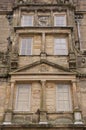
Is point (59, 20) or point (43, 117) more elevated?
point (59, 20)

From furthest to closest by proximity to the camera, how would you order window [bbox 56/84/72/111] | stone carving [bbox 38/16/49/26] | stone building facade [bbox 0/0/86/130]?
stone carving [bbox 38/16/49/26]
window [bbox 56/84/72/111]
stone building facade [bbox 0/0/86/130]

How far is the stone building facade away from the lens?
13844mm

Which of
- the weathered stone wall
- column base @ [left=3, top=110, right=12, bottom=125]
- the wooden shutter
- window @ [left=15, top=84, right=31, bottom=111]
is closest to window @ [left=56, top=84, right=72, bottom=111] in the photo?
window @ [left=15, top=84, right=31, bottom=111]

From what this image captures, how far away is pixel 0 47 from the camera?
17.5 metres

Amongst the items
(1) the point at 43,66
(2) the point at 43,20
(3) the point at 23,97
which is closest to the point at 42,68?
(1) the point at 43,66

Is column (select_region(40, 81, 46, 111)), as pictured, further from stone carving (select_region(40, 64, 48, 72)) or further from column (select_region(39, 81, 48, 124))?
stone carving (select_region(40, 64, 48, 72))

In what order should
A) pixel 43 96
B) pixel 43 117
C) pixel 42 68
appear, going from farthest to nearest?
1. pixel 42 68
2. pixel 43 96
3. pixel 43 117

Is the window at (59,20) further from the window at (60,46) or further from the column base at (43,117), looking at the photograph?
the column base at (43,117)

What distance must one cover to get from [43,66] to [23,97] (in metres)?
2.02

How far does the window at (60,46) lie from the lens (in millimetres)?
16516

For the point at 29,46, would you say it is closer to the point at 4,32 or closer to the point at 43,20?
the point at 43,20

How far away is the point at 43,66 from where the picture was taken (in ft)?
51.1

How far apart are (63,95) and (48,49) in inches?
122

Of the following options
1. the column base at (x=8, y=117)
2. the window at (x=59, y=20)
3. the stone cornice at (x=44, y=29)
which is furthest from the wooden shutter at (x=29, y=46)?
the column base at (x=8, y=117)
